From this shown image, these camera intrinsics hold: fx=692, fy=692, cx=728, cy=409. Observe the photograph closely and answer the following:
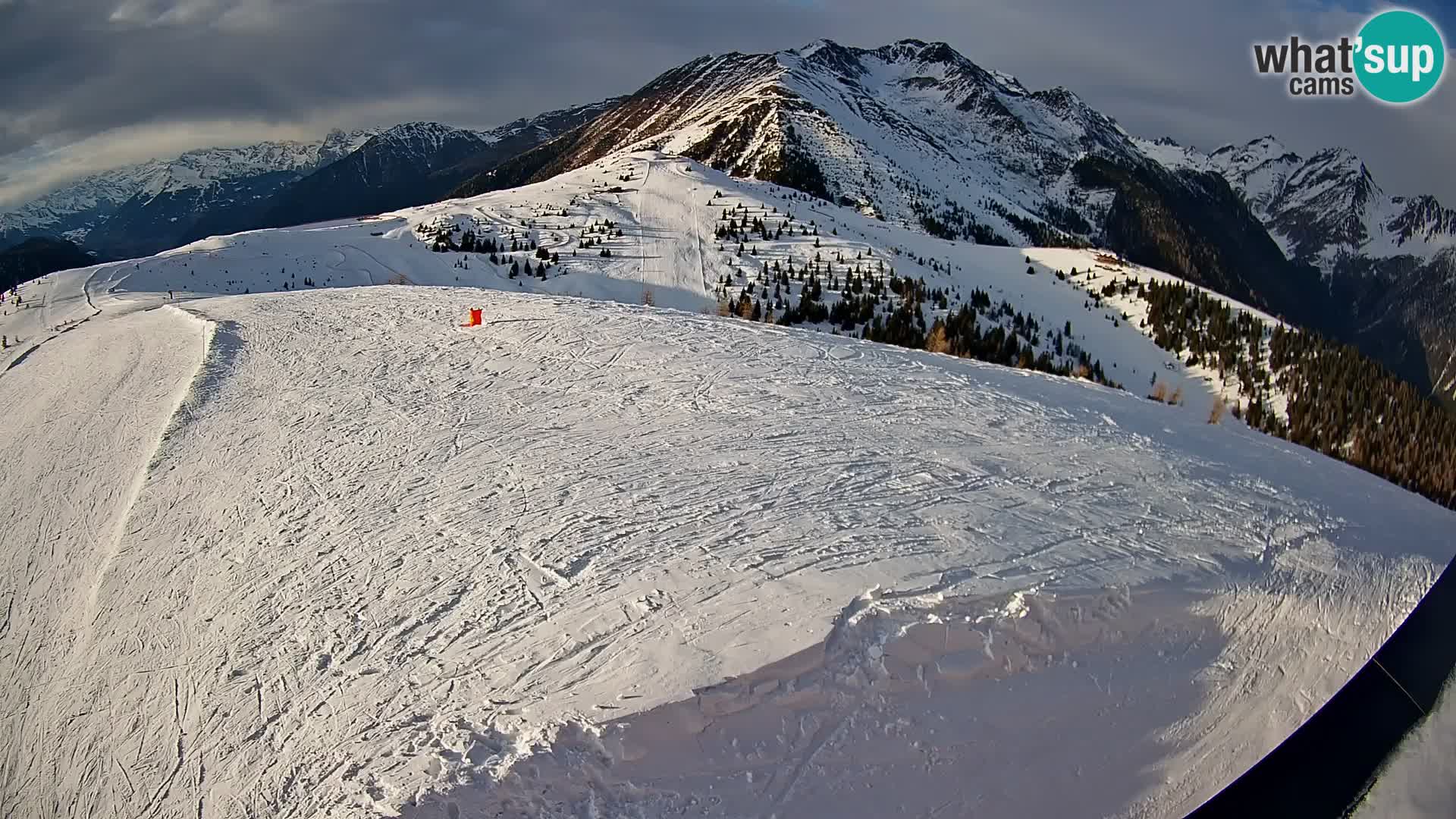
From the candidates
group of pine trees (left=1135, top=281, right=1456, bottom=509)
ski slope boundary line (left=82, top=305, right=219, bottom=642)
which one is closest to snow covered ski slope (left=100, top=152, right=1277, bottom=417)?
group of pine trees (left=1135, top=281, right=1456, bottom=509)

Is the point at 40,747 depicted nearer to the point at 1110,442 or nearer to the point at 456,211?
the point at 1110,442

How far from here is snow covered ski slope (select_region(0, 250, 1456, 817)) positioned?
4555 millimetres

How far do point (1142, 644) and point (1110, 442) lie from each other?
3673 mm

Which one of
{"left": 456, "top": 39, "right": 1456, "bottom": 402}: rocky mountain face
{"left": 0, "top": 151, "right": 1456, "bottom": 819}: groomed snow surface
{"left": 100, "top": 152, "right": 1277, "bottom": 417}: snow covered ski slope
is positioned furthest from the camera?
{"left": 456, "top": 39, "right": 1456, "bottom": 402}: rocky mountain face

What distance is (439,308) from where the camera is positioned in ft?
45.6

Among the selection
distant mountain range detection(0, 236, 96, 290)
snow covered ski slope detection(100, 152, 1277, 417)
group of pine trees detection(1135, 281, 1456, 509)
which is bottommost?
group of pine trees detection(1135, 281, 1456, 509)

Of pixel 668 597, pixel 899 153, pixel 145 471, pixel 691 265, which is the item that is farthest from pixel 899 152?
pixel 668 597

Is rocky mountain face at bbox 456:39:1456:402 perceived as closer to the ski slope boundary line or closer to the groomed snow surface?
the ski slope boundary line

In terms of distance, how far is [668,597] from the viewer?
542 centimetres

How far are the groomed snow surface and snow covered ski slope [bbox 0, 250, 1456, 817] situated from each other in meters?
0.03

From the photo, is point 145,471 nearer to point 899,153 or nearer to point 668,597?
point 668,597

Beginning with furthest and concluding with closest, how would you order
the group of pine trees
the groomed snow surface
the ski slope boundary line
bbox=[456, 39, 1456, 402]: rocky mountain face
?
bbox=[456, 39, 1456, 402]: rocky mountain face, the group of pine trees, the ski slope boundary line, the groomed snow surface

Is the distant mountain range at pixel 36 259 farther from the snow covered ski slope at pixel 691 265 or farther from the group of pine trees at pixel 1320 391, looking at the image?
the group of pine trees at pixel 1320 391

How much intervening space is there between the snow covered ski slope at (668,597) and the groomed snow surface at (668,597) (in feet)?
0.10
